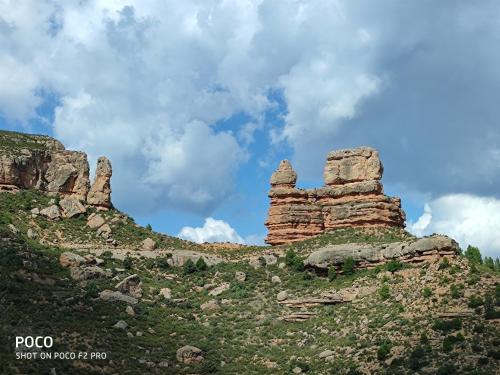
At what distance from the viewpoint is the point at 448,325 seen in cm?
5350

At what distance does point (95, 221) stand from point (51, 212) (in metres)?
5.60

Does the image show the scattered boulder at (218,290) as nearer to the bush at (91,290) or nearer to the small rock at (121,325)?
the bush at (91,290)

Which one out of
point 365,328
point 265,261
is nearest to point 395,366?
point 365,328

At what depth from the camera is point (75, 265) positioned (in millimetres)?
71375

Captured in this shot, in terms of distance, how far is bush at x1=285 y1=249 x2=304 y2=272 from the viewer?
3073 inches

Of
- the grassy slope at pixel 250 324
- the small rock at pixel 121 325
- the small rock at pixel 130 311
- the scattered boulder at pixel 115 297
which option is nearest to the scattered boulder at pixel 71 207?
the grassy slope at pixel 250 324

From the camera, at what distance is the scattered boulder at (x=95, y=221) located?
88.4 m

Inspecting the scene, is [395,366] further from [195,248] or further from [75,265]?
[195,248]

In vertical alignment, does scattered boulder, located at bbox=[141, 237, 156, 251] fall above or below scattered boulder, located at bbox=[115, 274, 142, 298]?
above

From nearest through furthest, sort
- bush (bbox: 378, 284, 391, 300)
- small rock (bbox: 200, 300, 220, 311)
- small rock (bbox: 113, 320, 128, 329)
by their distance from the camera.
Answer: small rock (bbox: 113, 320, 128, 329)
bush (bbox: 378, 284, 391, 300)
small rock (bbox: 200, 300, 220, 311)

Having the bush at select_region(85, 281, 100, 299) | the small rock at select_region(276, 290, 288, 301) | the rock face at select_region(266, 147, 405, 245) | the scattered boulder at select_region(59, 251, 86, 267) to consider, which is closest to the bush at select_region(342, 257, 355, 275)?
the small rock at select_region(276, 290, 288, 301)

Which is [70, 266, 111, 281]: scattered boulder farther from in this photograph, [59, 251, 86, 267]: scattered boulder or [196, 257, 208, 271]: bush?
[196, 257, 208, 271]: bush

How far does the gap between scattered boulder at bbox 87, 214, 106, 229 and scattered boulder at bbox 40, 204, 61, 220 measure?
3924 mm

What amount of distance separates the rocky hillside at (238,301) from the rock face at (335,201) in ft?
7.55
